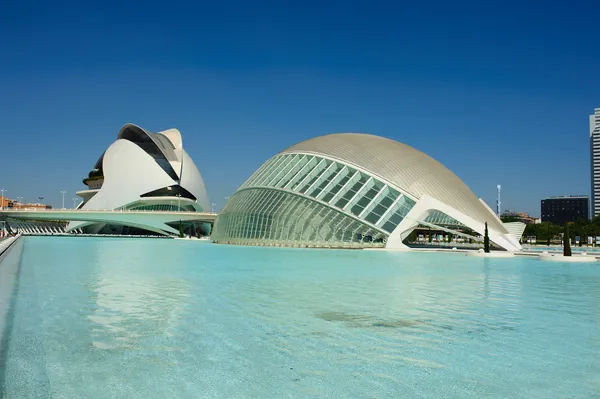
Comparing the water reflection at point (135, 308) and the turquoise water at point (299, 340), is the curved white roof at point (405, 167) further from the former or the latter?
the water reflection at point (135, 308)

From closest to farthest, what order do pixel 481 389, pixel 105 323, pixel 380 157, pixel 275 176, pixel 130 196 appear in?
1. pixel 481 389
2. pixel 105 323
3. pixel 380 157
4. pixel 275 176
5. pixel 130 196

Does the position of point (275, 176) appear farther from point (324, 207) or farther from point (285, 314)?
point (285, 314)

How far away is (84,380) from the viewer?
669 centimetres

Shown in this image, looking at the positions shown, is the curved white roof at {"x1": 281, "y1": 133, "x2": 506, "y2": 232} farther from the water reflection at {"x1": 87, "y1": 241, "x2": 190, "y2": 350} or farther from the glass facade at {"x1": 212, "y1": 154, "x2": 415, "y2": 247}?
the water reflection at {"x1": 87, "y1": 241, "x2": 190, "y2": 350}

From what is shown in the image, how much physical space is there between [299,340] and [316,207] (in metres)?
32.7

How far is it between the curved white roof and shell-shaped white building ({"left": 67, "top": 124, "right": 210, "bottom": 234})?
55.1 meters

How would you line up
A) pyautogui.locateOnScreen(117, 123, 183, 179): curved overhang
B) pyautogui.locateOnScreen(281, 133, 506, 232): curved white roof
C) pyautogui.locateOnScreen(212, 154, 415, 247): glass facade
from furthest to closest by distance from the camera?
pyautogui.locateOnScreen(117, 123, 183, 179): curved overhang < pyautogui.locateOnScreen(281, 133, 506, 232): curved white roof < pyautogui.locateOnScreen(212, 154, 415, 247): glass facade

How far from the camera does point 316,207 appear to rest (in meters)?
41.7

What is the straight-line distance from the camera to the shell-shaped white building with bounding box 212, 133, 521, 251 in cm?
3900

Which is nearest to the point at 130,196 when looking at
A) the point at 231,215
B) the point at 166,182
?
the point at 166,182

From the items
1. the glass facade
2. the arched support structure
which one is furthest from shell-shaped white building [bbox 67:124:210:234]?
the arched support structure

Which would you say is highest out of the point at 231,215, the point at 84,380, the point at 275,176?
the point at 275,176

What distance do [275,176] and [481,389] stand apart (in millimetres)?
41796

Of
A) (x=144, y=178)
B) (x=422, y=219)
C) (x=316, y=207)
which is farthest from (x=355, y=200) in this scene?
(x=144, y=178)
